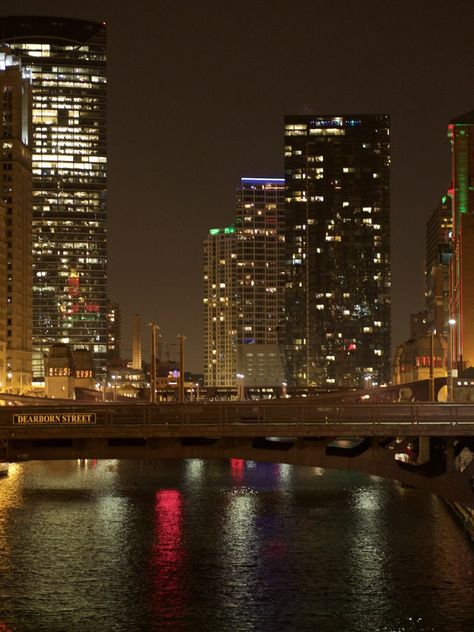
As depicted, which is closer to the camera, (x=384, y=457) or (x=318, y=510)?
(x=384, y=457)

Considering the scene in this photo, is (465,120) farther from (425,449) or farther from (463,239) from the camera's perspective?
(425,449)

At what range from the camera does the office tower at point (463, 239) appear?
178 metres

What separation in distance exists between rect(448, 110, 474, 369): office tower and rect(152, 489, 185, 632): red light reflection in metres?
116

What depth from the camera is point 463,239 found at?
18312 cm

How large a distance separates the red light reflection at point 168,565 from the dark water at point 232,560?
3.1 inches

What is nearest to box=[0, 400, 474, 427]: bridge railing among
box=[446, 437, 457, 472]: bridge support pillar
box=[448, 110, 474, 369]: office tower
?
box=[446, 437, 457, 472]: bridge support pillar

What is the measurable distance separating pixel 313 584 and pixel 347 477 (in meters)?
43.6

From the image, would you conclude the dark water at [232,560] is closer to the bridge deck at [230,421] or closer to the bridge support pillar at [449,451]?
the bridge support pillar at [449,451]

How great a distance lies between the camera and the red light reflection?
39375 millimetres

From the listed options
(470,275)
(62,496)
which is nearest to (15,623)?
(62,496)

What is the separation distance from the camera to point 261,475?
91.2 metres

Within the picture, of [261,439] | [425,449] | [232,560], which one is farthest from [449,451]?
[232,560]

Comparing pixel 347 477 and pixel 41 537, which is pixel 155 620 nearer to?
pixel 41 537

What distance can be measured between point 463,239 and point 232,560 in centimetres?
14273
